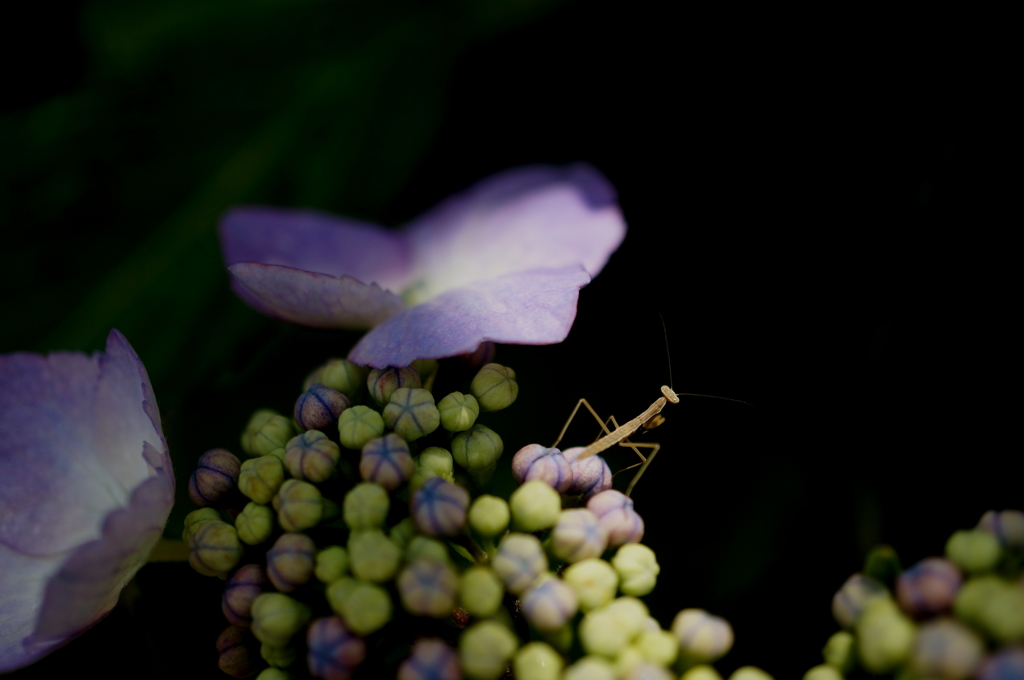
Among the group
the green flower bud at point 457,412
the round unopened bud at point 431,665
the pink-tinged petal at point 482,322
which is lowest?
the round unopened bud at point 431,665

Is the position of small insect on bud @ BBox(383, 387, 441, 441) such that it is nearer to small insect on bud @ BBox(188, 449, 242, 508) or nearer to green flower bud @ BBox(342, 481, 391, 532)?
green flower bud @ BBox(342, 481, 391, 532)

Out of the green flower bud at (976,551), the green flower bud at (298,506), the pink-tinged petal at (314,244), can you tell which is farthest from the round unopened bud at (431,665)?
the pink-tinged petal at (314,244)

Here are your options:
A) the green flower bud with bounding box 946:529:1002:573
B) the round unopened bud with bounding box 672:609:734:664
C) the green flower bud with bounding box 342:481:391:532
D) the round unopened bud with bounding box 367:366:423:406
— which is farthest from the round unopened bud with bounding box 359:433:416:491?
the green flower bud with bounding box 946:529:1002:573

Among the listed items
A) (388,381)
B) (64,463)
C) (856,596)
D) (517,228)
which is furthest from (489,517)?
(517,228)

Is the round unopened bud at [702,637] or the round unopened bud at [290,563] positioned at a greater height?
the round unopened bud at [702,637]

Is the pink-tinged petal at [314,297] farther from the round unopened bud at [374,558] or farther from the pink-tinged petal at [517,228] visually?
the round unopened bud at [374,558]

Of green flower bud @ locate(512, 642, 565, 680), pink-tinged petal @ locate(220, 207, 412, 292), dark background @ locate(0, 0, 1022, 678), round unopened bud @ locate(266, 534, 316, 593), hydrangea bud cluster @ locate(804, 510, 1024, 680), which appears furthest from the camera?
pink-tinged petal @ locate(220, 207, 412, 292)
